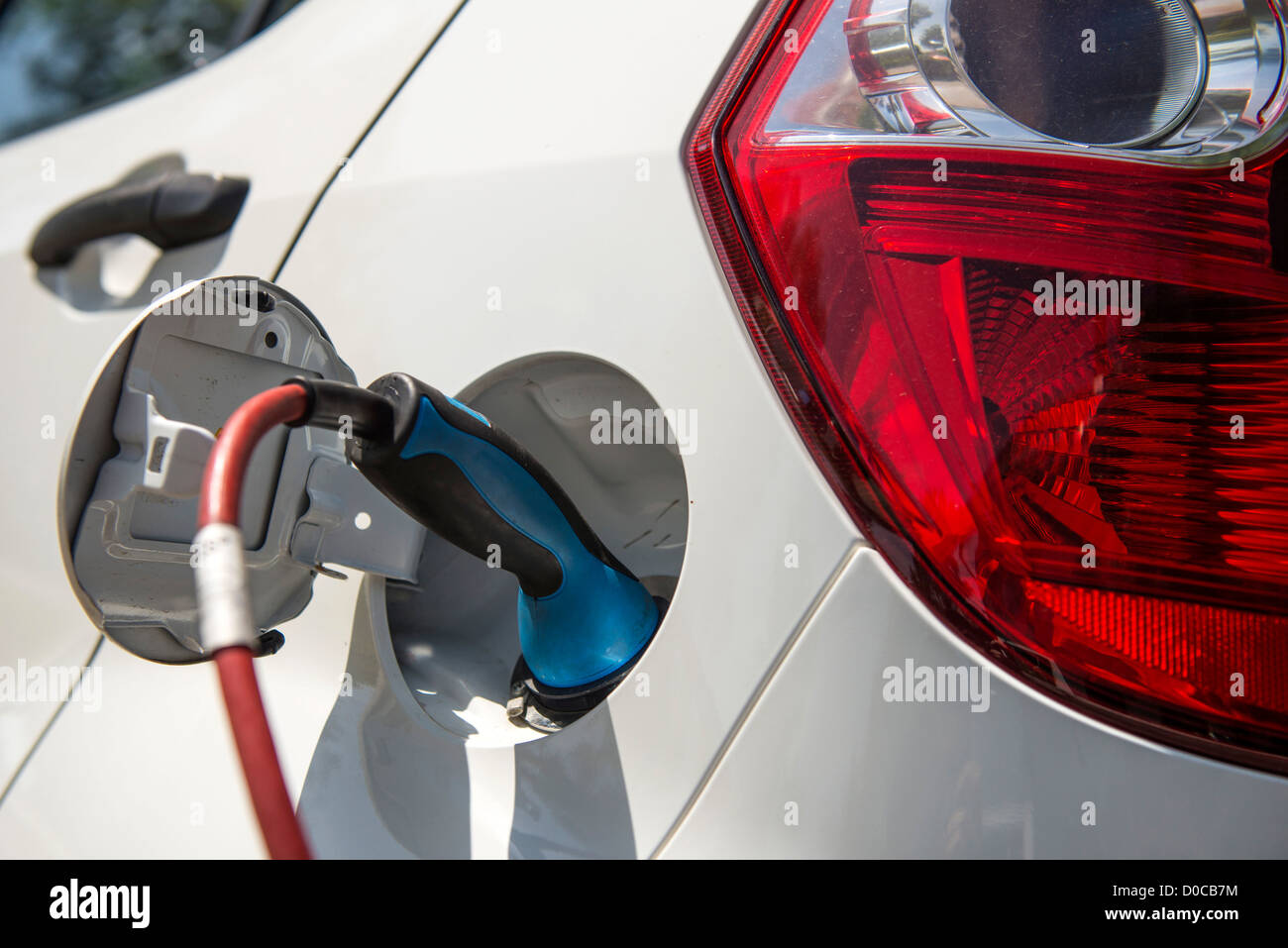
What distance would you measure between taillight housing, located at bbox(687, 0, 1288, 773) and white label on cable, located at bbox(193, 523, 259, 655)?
0.42 m

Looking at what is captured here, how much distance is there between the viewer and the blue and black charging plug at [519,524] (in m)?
0.81

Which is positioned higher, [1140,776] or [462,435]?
[462,435]

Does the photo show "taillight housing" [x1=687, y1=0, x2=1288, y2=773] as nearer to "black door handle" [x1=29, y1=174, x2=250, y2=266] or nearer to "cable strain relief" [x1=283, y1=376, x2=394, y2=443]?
"cable strain relief" [x1=283, y1=376, x2=394, y2=443]

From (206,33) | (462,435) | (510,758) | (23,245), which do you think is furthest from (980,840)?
(206,33)

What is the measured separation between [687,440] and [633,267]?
16cm

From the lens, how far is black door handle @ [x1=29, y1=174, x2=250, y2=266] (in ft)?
3.91

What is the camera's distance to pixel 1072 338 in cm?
68

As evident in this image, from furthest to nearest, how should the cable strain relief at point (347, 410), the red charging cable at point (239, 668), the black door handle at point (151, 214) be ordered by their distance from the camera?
the black door handle at point (151, 214), the cable strain relief at point (347, 410), the red charging cable at point (239, 668)

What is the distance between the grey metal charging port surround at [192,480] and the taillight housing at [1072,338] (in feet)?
1.56

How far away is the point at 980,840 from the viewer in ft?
2.34

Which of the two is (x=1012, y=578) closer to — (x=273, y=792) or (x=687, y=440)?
(x=687, y=440)

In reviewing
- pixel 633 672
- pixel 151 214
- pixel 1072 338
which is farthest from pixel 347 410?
pixel 151 214

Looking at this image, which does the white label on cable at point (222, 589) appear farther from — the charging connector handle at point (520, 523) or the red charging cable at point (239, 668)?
the charging connector handle at point (520, 523)

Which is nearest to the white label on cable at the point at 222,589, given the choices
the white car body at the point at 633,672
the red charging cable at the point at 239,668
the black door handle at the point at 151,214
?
the red charging cable at the point at 239,668
